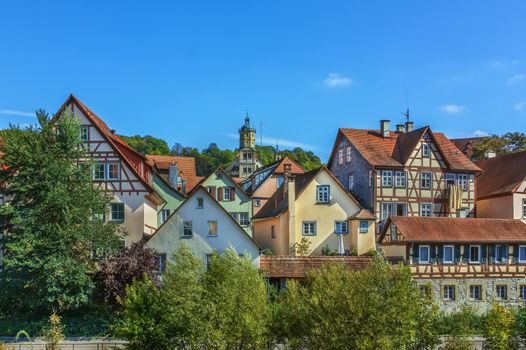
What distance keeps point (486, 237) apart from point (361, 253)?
25.0 ft

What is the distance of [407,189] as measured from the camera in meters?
44.4

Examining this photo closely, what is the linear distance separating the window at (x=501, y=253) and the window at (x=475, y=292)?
1.91 m

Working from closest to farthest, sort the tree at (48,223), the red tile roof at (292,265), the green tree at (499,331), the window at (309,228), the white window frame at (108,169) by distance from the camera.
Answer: the green tree at (499,331) < the tree at (48,223) < the red tile roof at (292,265) < the white window frame at (108,169) < the window at (309,228)

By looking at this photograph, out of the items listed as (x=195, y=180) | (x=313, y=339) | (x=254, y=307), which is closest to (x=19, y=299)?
(x=254, y=307)

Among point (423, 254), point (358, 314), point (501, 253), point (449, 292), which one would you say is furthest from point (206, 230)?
point (501, 253)

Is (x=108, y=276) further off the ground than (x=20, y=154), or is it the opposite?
(x=20, y=154)

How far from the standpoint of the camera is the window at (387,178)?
44.0m

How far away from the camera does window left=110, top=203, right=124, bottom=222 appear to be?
37.6m

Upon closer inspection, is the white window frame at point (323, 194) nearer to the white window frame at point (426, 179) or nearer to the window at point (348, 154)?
the window at point (348, 154)

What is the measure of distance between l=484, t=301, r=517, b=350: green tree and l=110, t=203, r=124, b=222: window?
20.0 metres

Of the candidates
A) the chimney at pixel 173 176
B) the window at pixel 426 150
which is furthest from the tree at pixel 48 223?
the window at pixel 426 150

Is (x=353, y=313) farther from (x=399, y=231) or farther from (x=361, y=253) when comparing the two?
(x=361, y=253)

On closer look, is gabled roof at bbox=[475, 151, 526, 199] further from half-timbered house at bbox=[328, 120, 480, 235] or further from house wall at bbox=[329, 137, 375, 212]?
house wall at bbox=[329, 137, 375, 212]

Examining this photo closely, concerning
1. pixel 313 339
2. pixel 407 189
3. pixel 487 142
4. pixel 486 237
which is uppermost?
pixel 487 142
